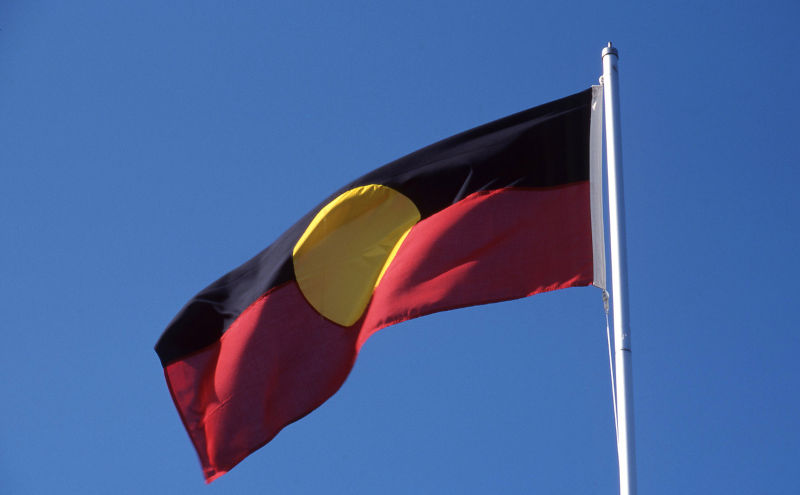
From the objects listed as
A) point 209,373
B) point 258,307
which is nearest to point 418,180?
point 258,307

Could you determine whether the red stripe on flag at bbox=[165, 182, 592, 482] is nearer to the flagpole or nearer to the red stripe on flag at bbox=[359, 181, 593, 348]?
the red stripe on flag at bbox=[359, 181, 593, 348]

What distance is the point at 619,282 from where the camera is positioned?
31.0ft

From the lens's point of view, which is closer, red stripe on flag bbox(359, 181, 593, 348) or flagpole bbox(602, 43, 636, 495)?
flagpole bbox(602, 43, 636, 495)

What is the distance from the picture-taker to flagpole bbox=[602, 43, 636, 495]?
8.72 m

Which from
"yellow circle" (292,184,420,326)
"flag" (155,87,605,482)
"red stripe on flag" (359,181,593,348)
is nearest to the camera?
"red stripe on flag" (359,181,593,348)

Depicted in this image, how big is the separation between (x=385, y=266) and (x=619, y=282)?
8.77ft

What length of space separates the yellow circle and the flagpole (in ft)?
6.77

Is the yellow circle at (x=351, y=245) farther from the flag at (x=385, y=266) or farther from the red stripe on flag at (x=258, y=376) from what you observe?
the red stripe on flag at (x=258, y=376)

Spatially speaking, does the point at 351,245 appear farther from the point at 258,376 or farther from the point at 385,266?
the point at 258,376

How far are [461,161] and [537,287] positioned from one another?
1.53m

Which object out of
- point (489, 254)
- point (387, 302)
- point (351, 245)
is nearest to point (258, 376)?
point (387, 302)

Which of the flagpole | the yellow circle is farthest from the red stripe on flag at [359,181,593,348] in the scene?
the flagpole

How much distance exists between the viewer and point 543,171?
438 inches

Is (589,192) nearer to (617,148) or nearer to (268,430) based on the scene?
(617,148)
